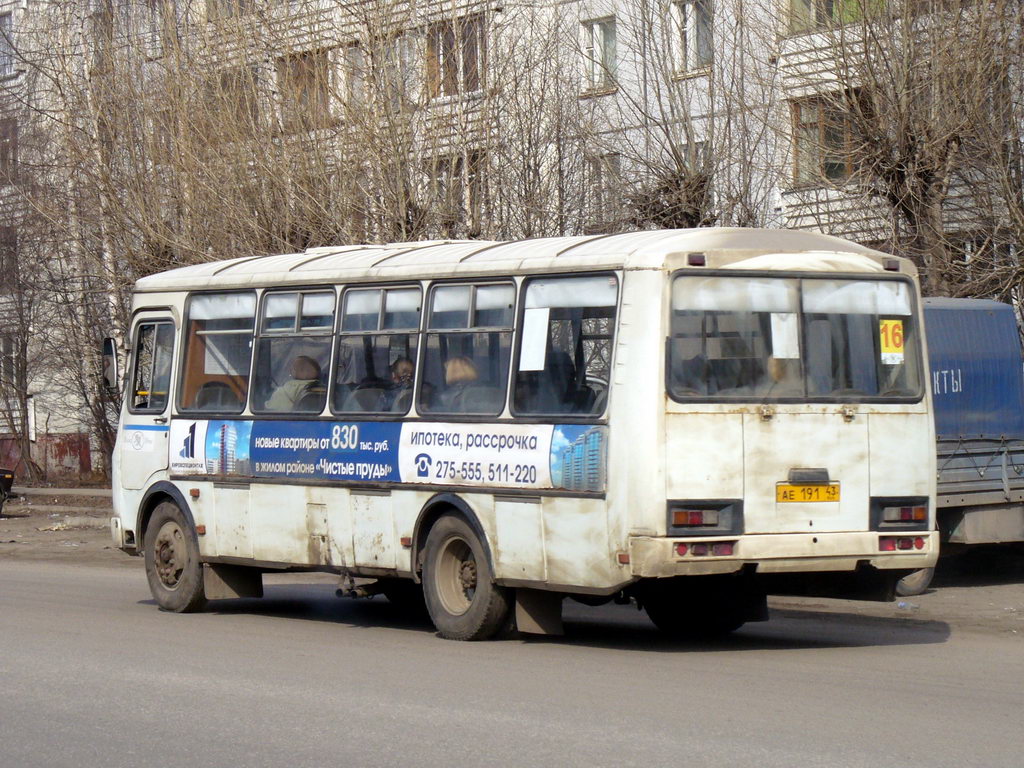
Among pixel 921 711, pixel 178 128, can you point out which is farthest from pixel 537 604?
pixel 178 128

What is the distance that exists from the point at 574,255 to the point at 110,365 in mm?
5756

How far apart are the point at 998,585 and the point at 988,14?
677cm

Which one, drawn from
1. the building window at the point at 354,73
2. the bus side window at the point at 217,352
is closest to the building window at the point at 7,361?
the building window at the point at 354,73

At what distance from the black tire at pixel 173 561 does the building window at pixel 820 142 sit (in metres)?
9.55

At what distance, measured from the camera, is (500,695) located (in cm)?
866

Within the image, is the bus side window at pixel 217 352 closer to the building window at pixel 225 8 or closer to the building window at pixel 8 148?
the building window at pixel 225 8

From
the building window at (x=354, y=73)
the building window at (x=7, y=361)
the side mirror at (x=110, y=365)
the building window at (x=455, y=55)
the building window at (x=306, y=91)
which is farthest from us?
the building window at (x=7, y=361)

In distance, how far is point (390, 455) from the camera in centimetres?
1180

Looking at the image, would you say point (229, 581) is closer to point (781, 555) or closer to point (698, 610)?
point (698, 610)

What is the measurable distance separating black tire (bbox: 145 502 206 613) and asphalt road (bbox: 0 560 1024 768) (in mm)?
509

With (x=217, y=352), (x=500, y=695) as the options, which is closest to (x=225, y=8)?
(x=217, y=352)

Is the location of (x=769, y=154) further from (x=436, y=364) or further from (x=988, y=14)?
(x=436, y=364)

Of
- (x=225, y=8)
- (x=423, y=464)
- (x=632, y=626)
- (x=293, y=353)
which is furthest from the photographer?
(x=225, y=8)

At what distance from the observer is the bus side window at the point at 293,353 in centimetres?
1256
